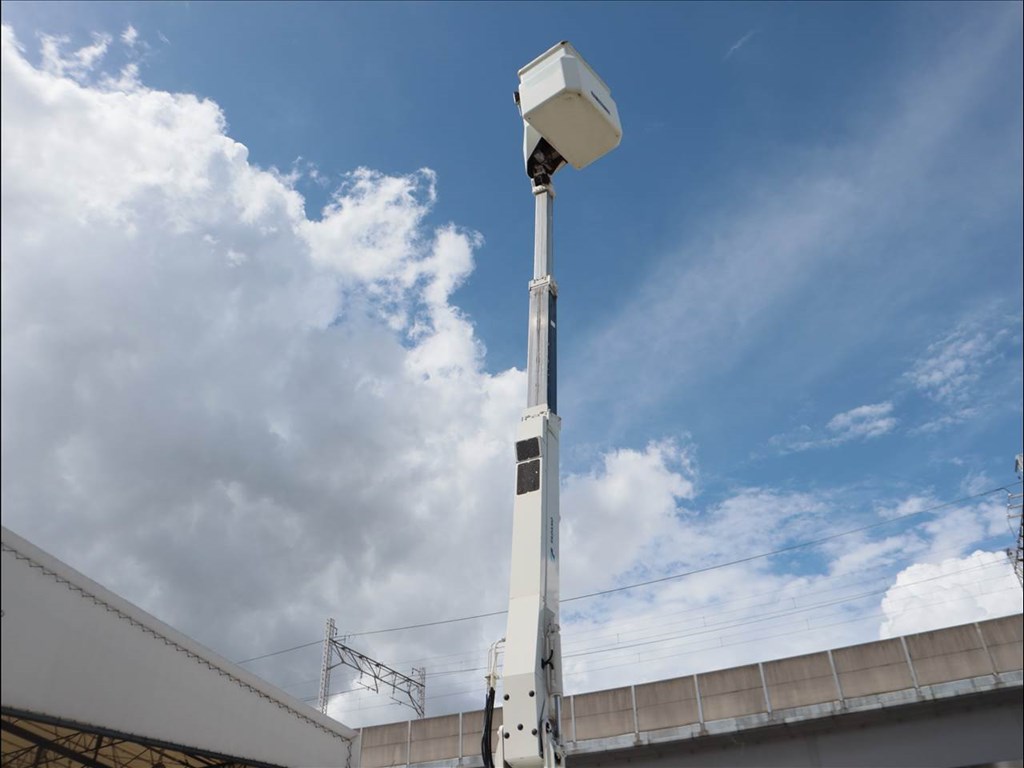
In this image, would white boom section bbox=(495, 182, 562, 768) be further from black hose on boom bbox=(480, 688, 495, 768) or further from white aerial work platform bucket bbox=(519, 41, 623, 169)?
white aerial work platform bucket bbox=(519, 41, 623, 169)

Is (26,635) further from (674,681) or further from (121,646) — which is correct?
(674,681)

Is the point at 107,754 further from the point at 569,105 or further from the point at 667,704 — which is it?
the point at 569,105

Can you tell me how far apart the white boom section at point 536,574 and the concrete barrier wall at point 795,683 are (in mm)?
9492

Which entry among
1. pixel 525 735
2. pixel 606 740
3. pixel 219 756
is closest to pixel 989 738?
pixel 606 740

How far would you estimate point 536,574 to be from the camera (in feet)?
31.2

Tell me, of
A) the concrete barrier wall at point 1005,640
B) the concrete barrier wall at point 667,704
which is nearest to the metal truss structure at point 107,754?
the concrete barrier wall at point 667,704

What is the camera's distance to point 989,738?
16250 millimetres

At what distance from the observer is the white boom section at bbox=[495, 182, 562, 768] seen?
855 cm

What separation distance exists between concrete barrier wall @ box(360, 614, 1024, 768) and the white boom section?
9.49m

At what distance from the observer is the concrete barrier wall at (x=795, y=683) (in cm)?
1648

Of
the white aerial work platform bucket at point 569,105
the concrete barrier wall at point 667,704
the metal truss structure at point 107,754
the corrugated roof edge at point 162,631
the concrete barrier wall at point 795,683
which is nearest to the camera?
the corrugated roof edge at point 162,631

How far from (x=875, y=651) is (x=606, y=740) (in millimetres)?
6650

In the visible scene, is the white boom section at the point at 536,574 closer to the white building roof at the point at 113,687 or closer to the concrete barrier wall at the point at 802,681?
the white building roof at the point at 113,687

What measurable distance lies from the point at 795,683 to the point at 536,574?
1105cm
